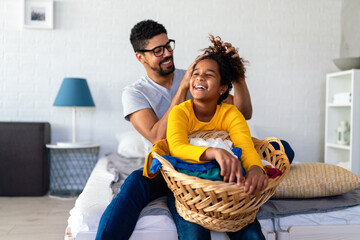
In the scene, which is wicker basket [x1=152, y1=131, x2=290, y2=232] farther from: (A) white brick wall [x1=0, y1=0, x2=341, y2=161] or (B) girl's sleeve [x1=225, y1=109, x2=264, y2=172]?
(A) white brick wall [x1=0, y1=0, x2=341, y2=161]

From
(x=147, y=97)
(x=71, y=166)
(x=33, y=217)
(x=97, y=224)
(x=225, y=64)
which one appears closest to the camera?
(x=97, y=224)

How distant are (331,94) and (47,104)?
9.24ft

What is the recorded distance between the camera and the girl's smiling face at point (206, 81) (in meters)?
1.50

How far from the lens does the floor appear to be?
228 cm

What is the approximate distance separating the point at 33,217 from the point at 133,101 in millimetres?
1406

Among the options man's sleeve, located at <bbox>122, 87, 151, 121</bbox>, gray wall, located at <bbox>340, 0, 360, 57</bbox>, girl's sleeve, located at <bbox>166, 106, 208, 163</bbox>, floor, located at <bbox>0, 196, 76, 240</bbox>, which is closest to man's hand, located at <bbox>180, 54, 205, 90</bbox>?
girl's sleeve, located at <bbox>166, 106, 208, 163</bbox>

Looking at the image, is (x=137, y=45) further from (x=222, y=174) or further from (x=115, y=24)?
(x=115, y=24)

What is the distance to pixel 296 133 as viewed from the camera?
3.84 meters

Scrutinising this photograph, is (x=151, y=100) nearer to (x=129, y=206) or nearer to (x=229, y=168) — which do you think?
(x=129, y=206)

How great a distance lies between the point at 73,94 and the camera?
126 inches

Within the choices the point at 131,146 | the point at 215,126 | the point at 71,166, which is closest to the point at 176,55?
the point at 131,146

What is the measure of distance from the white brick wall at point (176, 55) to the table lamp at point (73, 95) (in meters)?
0.30

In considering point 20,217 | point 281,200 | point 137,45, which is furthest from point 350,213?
point 20,217

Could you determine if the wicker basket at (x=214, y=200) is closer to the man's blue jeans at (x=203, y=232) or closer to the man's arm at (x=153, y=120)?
the man's blue jeans at (x=203, y=232)
